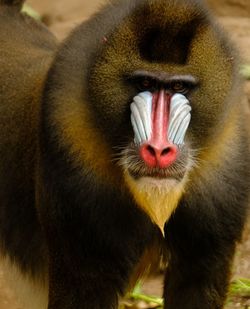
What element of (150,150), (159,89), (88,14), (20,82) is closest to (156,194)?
(150,150)

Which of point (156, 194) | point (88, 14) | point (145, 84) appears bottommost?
point (156, 194)

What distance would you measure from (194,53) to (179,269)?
96 centimetres

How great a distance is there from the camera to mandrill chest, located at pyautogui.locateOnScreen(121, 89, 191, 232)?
3.05 meters

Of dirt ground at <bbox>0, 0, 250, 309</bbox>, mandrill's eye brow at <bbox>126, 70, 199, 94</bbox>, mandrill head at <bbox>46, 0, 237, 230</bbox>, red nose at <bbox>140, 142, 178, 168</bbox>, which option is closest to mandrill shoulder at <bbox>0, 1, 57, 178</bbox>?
mandrill head at <bbox>46, 0, 237, 230</bbox>

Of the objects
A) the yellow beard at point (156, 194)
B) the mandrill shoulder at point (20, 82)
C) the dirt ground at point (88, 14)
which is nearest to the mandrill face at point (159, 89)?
the yellow beard at point (156, 194)

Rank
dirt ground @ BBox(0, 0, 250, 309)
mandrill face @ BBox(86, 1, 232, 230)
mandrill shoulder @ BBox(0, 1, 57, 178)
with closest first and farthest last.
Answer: mandrill face @ BBox(86, 1, 232, 230) < mandrill shoulder @ BBox(0, 1, 57, 178) < dirt ground @ BBox(0, 0, 250, 309)

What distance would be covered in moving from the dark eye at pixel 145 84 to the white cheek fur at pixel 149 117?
0.02m

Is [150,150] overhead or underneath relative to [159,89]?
underneath

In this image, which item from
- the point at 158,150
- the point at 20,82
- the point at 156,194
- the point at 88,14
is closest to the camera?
the point at 158,150

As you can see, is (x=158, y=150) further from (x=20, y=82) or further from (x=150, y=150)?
(x=20, y=82)

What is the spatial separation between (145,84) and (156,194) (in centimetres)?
36

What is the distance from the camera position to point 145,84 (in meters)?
3.19

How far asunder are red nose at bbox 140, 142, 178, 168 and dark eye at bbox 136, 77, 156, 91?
0.22 m

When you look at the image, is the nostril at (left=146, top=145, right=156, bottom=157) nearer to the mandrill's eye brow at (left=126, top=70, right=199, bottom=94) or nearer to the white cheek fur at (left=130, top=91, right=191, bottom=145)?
the white cheek fur at (left=130, top=91, right=191, bottom=145)
